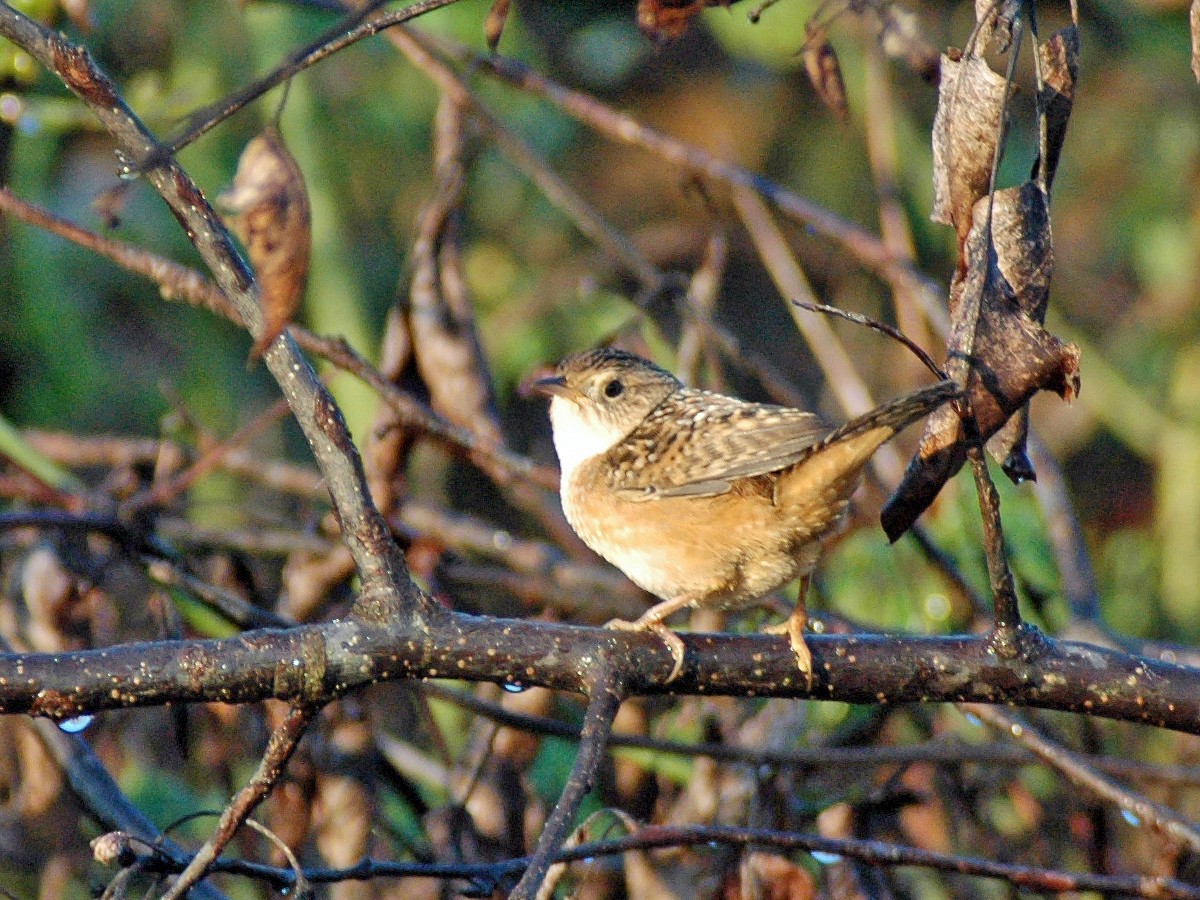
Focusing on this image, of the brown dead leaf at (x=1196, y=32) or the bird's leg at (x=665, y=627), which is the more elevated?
the brown dead leaf at (x=1196, y=32)

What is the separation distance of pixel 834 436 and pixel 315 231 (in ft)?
11.6

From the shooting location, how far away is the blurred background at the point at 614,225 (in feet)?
20.3

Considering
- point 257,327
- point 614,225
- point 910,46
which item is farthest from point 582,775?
point 614,225

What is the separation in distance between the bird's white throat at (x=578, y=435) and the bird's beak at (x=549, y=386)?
0.03 metres

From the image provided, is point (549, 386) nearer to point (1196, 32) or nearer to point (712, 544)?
point (712, 544)

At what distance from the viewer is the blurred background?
6.19 meters

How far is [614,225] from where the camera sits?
768 cm

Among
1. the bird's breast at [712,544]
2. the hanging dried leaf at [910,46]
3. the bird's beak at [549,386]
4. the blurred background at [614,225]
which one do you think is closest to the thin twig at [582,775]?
the bird's breast at [712,544]

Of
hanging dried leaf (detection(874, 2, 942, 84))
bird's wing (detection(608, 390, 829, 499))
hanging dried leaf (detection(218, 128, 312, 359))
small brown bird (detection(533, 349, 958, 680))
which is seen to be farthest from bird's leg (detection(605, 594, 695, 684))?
hanging dried leaf (detection(874, 2, 942, 84))

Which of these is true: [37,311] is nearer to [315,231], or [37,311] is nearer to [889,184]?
[315,231]

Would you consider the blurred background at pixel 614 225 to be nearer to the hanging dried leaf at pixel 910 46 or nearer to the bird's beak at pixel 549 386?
the hanging dried leaf at pixel 910 46

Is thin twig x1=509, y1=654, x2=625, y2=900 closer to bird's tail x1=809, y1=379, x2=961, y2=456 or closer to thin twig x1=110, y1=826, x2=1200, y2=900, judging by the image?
thin twig x1=110, y1=826, x2=1200, y2=900

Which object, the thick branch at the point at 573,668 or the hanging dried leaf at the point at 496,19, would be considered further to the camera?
the hanging dried leaf at the point at 496,19

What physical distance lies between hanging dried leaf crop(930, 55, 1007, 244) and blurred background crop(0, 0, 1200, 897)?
10.8ft
